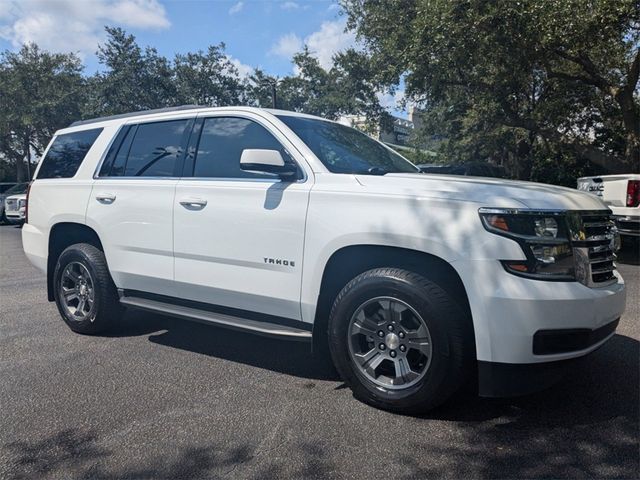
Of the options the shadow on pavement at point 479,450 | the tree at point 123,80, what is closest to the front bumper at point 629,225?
the shadow on pavement at point 479,450

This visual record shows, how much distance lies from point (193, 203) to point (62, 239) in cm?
201

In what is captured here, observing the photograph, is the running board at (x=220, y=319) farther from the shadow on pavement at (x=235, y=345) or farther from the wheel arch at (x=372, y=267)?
the shadow on pavement at (x=235, y=345)

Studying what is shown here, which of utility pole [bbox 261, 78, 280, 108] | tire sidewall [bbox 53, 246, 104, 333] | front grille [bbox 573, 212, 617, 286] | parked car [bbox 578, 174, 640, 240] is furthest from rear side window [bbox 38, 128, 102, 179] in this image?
utility pole [bbox 261, 78, 280, 108]

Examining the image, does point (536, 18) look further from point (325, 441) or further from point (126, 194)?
point (325, 441)

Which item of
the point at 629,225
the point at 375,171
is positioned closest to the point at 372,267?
the point at 375,171

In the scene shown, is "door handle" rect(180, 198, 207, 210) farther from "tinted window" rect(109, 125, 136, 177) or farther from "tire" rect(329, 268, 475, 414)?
"tire" rect(329, 268, 475, 414)

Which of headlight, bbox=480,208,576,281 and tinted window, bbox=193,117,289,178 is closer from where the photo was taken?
headlight, bbox=480,208,576,281

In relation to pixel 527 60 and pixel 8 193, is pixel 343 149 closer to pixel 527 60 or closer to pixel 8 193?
pixel 527 60

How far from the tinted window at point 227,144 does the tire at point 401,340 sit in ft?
4.13

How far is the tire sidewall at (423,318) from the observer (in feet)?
10.4

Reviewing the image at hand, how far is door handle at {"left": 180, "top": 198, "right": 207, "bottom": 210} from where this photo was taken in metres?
4.11

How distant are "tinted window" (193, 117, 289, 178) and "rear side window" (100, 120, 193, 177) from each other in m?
0.23

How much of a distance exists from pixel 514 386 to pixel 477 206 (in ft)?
3.35

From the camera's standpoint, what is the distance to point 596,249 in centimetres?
329
